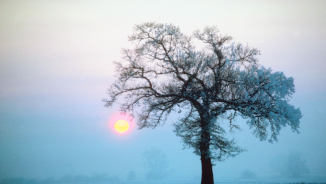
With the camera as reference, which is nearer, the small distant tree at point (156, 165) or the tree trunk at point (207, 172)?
the tree trunk at point (207, 172)

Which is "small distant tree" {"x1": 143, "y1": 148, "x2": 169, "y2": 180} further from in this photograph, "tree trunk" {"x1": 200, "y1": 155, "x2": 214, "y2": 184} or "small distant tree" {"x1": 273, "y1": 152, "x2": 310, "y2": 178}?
"tree trunk" {"x1": 200, "y1": 155, "x2": 214, "y2": 184}

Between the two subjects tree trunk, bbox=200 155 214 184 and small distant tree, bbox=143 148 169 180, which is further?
small distant tree, bbox=143 148 169 180

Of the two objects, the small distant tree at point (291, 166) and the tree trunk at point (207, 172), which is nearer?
the tree trunk at point (207, 172)

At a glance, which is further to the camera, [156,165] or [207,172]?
[156,165]

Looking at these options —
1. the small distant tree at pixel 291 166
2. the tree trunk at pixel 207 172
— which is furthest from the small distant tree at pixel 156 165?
the tree trunk at pixel 207 172

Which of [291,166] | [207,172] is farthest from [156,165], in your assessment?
[207,172]

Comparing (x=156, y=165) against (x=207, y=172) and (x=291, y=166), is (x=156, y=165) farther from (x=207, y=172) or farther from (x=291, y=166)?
(x=207, y=172)

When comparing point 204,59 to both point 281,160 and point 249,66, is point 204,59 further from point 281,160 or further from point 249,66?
point 281,160

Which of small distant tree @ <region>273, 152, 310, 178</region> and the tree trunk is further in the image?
small distant tree @ <region>273, 152, 310, 178</region>

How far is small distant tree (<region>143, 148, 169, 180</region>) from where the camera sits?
88.4 meters

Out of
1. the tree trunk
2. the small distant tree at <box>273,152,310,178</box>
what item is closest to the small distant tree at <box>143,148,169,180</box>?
the small distant tree at <box>273,152,310,178</box>

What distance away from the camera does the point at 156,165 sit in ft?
297

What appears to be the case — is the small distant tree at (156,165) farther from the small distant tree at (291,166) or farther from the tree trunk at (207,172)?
the tree trunk at (207,172)

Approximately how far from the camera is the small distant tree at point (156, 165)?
3482 inches
